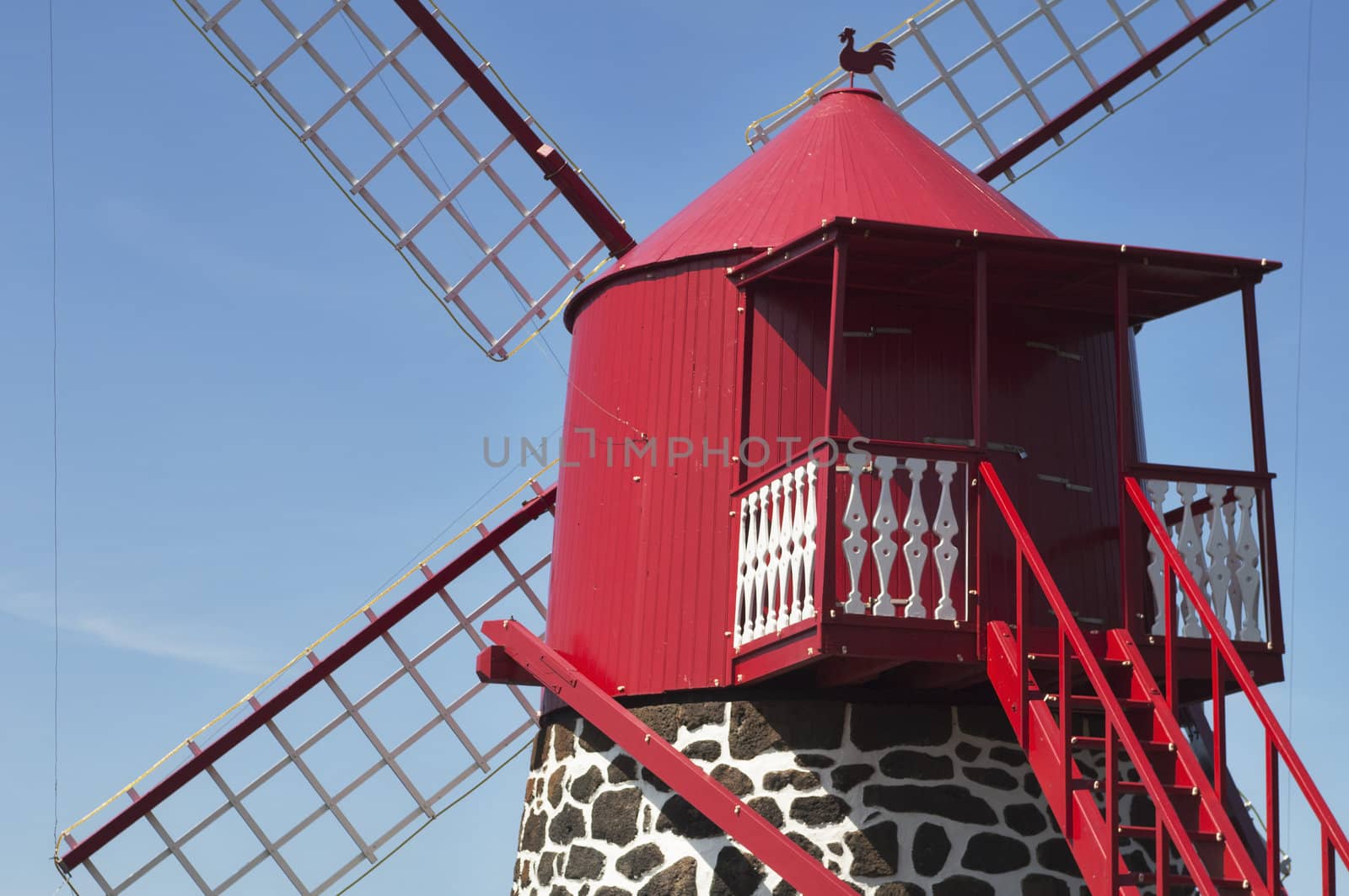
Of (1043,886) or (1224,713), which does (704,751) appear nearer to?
(1043,886)

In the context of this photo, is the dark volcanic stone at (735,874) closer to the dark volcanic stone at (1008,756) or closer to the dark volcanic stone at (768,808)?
the dark volcanic stone at (768,808)

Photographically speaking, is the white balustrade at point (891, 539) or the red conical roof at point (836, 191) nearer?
the white balustrade at point (891, 539)

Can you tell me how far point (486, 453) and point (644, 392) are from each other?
6.05 feet

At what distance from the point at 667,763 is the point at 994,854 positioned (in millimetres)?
1803

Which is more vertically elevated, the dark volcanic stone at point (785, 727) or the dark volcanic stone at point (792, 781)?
the dark volcanic stone at point (785, 727)

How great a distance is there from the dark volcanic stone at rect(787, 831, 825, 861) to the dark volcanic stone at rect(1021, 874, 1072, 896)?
3.56 ft

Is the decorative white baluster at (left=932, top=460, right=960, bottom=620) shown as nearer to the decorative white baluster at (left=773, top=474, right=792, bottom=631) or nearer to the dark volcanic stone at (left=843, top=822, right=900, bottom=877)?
the decorative white baluster at (left=773, top=474, right=792, bottom=631)

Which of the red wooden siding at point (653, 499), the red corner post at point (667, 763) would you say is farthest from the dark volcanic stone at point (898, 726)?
the red wooden siding at point (653, 499)

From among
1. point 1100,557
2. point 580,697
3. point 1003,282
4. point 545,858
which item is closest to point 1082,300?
point 1003,282

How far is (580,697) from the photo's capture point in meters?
10.8

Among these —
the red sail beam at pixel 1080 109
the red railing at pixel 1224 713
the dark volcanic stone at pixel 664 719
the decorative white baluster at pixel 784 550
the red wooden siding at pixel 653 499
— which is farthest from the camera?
the red sail beam at pixel 1080 109

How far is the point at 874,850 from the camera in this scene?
32.1ft

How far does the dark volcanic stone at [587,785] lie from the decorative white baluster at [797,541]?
6.33 ft

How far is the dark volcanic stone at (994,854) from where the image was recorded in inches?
387
